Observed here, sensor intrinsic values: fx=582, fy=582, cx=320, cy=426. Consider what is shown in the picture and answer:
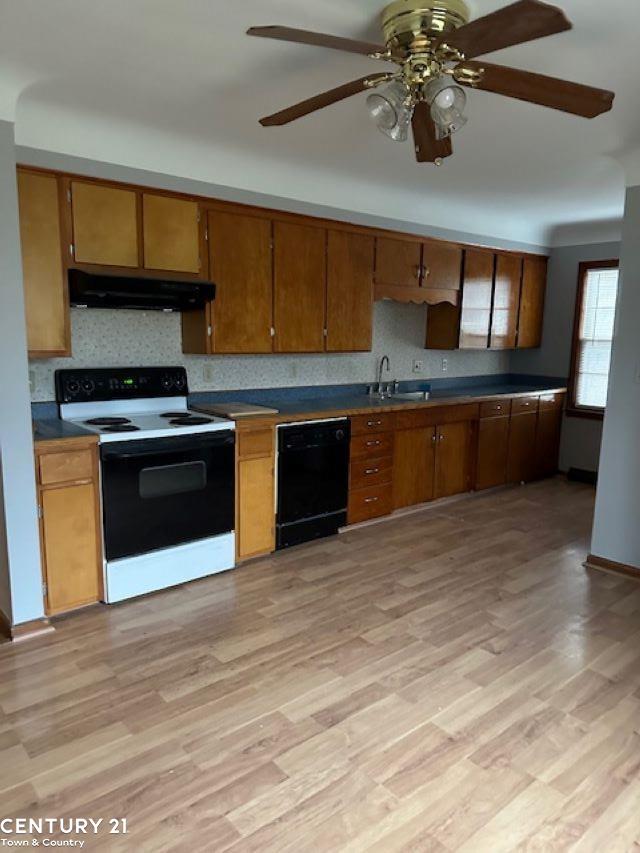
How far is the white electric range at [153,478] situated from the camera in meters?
3.03

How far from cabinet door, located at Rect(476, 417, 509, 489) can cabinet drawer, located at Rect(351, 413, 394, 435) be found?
3.83 feet

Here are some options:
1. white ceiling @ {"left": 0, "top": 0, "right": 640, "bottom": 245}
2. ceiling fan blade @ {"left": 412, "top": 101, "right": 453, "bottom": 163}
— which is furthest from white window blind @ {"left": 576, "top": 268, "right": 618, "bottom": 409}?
ceiling fan blade @ {"left": 412, "top": 101, "right": 453, "bottom": 163}

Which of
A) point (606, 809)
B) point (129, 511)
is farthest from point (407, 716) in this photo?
point (129, 511)

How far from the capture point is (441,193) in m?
4.57

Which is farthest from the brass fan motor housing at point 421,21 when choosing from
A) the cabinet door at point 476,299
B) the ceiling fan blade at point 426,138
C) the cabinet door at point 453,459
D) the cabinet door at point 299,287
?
the cabinet door at point 476,299

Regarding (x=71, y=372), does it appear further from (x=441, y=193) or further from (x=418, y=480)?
(x=441, y=193)

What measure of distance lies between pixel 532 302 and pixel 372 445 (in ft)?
9.25

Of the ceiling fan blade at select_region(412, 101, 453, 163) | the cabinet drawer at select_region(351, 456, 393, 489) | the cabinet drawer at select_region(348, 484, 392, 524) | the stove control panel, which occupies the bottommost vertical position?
the cabinet drawer at select_region(348, 484, 392, 524)

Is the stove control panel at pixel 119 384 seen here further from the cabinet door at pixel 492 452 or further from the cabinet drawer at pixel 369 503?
the cabinet door at pixel 492 452

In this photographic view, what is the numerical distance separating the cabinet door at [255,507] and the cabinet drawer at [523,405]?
2.74 metres

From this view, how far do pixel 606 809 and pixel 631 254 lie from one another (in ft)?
9.51

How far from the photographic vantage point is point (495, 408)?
5.21m

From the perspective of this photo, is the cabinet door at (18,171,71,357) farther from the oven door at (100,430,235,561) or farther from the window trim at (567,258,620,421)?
the window trim at (567,258,620,421)

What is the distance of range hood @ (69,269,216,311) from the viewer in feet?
9.94
